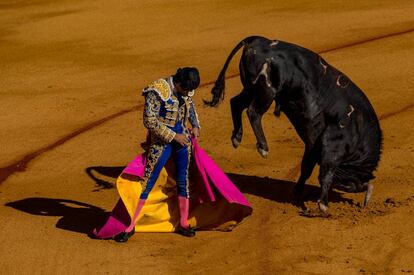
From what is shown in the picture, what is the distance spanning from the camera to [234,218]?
1040cm

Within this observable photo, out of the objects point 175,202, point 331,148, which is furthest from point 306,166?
point 175,202

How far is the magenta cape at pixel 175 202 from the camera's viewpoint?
394 inches

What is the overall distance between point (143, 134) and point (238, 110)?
3363 mm

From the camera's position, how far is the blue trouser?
388 inches

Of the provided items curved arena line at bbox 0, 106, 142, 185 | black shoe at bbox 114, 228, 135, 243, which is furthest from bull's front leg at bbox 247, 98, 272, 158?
curved arena line at bbox 0, 106, 142, 185

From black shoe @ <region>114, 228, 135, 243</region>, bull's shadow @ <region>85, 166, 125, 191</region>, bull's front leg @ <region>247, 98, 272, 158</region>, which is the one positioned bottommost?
bull's shadow @ <region>85, 166, 125, 191</region>

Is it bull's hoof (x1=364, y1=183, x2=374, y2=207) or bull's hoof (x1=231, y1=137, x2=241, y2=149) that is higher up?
bull's hoof (x1=231, y1=137, x2=241, y2=149)

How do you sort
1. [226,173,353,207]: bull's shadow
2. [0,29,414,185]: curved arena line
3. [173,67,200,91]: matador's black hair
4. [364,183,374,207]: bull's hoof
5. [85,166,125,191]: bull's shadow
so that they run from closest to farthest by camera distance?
1. [173,67,200,91]: matador's black hair
2. [364,183,374,207]: bull's hoof
3. [226,173,353,207]: bull's shadow
4. [85,166,125,191]: bull's shadow
5. [0,29,414,185]: curved arena line

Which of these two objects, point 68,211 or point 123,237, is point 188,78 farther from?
point 68,211

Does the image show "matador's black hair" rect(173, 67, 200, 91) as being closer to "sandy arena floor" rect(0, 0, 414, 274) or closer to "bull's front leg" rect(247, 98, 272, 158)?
"bull's front leg" rect(247, 98, 272, 158)

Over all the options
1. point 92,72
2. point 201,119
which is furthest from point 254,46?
point 92,72

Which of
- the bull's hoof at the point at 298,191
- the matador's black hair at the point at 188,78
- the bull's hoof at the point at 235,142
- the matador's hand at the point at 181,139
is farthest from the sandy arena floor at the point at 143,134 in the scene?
the matador's black hair at the point at 188,78

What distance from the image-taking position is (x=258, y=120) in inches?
412

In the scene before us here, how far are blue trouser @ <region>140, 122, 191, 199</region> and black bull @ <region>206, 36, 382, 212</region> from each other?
85cm
